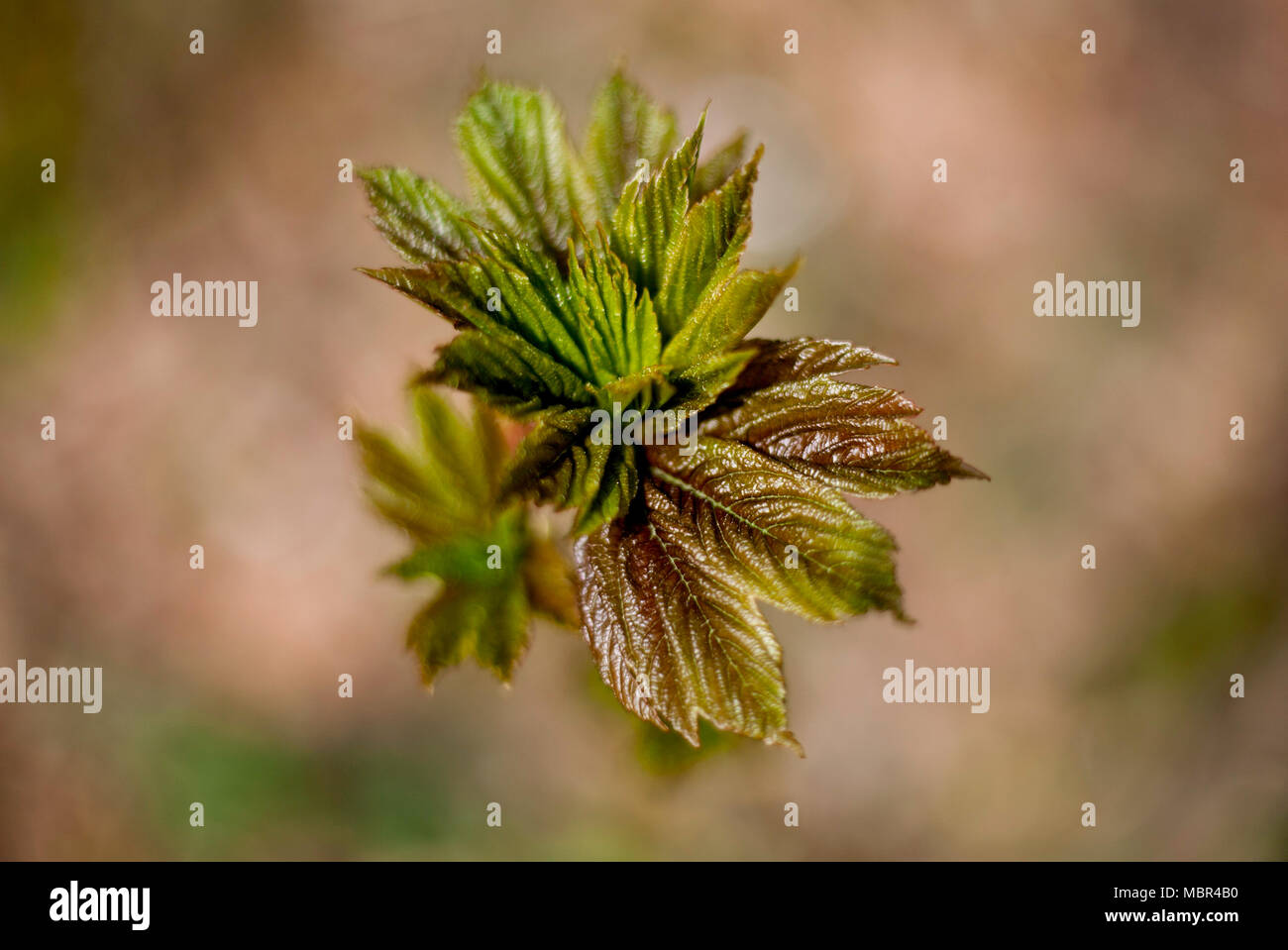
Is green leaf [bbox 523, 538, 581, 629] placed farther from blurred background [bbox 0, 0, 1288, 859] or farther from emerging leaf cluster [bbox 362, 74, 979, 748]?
blurred background [bbox 0, 0, 1288, 859]

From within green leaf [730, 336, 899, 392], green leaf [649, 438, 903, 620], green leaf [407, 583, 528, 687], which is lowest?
green leaf [407, 583, 528, 687]

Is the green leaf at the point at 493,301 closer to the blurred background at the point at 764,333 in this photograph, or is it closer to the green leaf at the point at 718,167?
the green leaf at the point at 718,167

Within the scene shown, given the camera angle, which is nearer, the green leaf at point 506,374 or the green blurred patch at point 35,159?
the green leaf at point 506,374

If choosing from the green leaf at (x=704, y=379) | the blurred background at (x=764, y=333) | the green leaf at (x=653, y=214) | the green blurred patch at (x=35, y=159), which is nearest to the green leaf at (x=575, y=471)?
the green leaf at (x=704, y=379)

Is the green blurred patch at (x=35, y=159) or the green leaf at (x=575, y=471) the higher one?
the green blurred patch at (x=35, y=159)

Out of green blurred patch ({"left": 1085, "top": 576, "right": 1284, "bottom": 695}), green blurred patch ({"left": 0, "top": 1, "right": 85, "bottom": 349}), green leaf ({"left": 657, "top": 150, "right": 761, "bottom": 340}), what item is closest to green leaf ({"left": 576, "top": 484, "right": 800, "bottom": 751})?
green leaf ({"left": 657, "top": 150, "right": 761, "bottom": 340})
